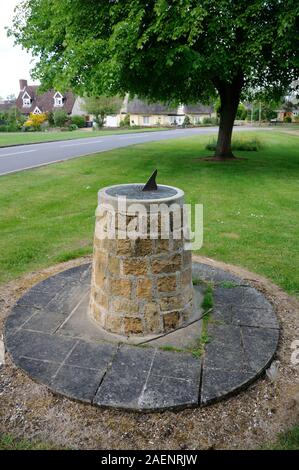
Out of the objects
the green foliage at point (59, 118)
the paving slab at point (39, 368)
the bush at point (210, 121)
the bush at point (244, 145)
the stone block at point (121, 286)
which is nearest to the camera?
the paving slab at point (39, 368)

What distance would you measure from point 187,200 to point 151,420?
25.9 feet

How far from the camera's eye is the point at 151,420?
3.16 metres

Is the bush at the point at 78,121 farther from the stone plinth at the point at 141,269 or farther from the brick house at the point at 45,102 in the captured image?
the stone plinth at the point at 141,269

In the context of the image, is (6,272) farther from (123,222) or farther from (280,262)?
(280,262)

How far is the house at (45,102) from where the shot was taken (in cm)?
6800

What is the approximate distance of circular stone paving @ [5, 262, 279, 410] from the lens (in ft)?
11.2

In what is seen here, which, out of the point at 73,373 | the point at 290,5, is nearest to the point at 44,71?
the point at 290,5

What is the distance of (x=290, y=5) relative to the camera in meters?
11.6

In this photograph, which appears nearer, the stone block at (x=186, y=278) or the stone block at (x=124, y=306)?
the stone block at (x=124, y=306)

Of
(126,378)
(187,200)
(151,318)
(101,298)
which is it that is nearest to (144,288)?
(151,318)

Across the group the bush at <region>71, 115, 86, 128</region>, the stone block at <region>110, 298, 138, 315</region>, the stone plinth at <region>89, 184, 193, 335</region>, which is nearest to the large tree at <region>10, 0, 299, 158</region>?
the stone plinth at <region>89, 184, 193, 335</region>

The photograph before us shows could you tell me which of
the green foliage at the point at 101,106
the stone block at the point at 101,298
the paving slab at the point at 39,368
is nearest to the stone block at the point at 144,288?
the stone block at the point at 101,298

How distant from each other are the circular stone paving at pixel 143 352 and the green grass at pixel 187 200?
1305mm

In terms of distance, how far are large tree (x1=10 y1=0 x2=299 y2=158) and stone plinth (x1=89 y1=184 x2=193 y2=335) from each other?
8.80 metres
